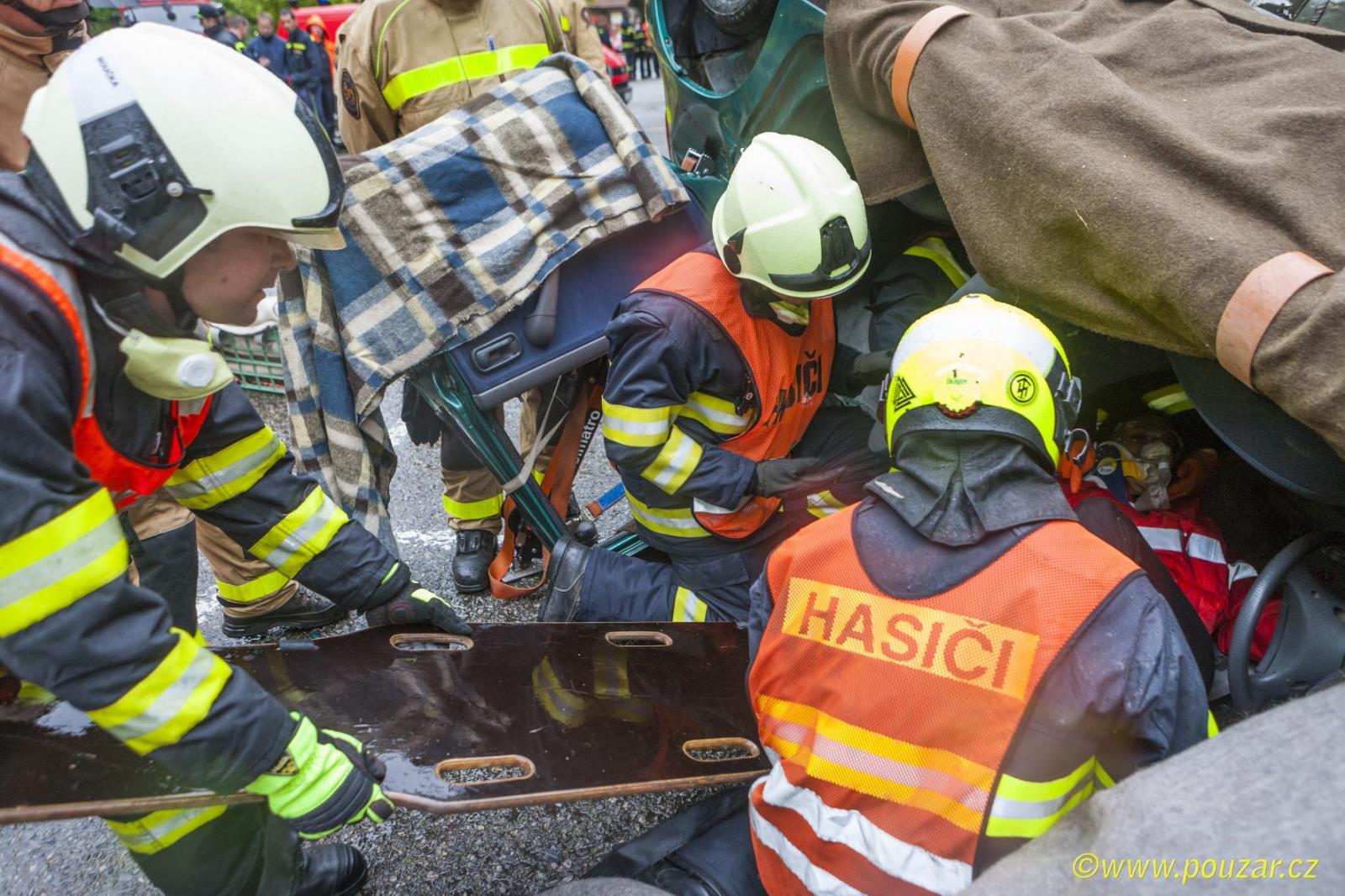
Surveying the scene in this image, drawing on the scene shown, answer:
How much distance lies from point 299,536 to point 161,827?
0.60m

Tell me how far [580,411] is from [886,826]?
5.93ft

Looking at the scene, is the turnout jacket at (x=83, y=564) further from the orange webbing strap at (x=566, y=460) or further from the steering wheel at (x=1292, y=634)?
the steering wheel at (x=1292, y=634)

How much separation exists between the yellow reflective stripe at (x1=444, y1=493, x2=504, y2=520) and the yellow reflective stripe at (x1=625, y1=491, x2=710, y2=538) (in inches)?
33.3

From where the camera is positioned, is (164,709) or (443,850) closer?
(164,709)

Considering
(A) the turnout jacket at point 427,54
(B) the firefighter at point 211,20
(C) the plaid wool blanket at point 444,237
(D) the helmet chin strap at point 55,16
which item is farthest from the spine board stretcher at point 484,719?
(B) the firefighter at point 211,20

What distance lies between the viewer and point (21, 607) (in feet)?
3.95

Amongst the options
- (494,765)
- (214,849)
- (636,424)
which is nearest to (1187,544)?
(636,424)

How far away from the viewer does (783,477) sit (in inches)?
96.0

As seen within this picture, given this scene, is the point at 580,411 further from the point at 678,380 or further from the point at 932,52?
the point at 932,52

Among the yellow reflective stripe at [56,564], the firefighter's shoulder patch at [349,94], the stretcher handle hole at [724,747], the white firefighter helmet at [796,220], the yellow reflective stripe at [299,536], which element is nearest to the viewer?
the yellow reflective stripe at [56,564]

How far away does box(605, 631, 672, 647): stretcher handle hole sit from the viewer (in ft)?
7.20

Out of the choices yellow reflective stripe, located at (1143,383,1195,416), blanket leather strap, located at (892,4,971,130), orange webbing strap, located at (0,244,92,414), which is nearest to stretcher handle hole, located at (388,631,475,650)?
orange webbing strap, located at (0,244,92,414)

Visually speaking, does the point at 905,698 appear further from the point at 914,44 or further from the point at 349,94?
the point at 349,94

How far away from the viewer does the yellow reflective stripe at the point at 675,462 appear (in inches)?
93.7
